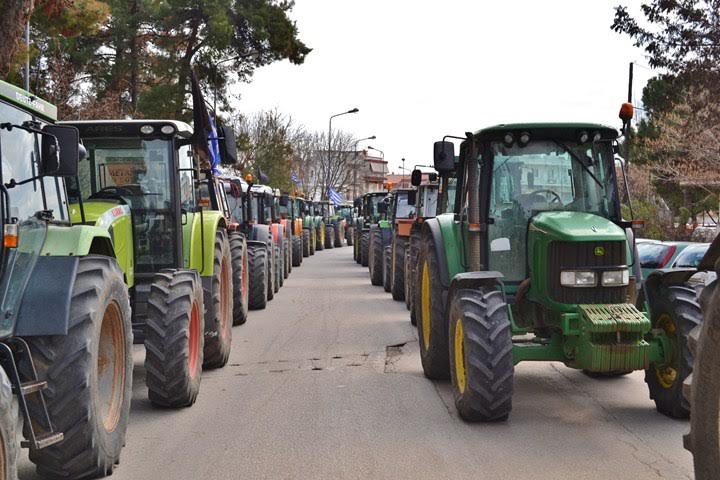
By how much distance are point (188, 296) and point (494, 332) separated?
8.29ft

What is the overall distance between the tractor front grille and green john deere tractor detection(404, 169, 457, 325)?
11.7 feet

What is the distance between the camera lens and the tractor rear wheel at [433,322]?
8.28m

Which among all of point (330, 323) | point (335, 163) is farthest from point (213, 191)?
point (335, 163)

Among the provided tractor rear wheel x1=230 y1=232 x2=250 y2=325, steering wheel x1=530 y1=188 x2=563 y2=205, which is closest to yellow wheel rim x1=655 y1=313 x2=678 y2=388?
steering wheel x1=530 y1=188 x2=563 y2=205

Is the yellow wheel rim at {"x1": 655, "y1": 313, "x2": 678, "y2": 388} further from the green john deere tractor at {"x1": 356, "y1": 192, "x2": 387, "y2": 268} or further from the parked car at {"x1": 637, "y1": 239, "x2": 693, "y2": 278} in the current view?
the green john deere tractor at {"x1": 356, "y1": 192, "x2": 387, "y2": 268}

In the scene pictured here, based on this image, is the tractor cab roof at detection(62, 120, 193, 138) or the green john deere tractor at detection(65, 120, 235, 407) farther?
the tractor cab roof at detection(62, 120, 193, 138)

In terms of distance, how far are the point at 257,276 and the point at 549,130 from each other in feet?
27.5

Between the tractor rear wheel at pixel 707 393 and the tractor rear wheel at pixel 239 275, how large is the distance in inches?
352

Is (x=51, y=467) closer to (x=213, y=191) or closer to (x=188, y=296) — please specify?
(x=188, y=296)

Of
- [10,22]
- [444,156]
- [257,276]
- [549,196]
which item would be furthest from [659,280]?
[10,22]

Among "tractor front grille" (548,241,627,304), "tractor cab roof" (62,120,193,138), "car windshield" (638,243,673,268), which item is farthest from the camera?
"car windshield" (638,243,673,268)

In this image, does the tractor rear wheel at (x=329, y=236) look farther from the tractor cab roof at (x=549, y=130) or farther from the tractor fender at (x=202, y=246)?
the tractor cab roof at (x=549, y=130)

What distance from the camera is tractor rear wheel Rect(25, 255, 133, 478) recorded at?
481cm

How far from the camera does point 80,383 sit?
16.0 ft
